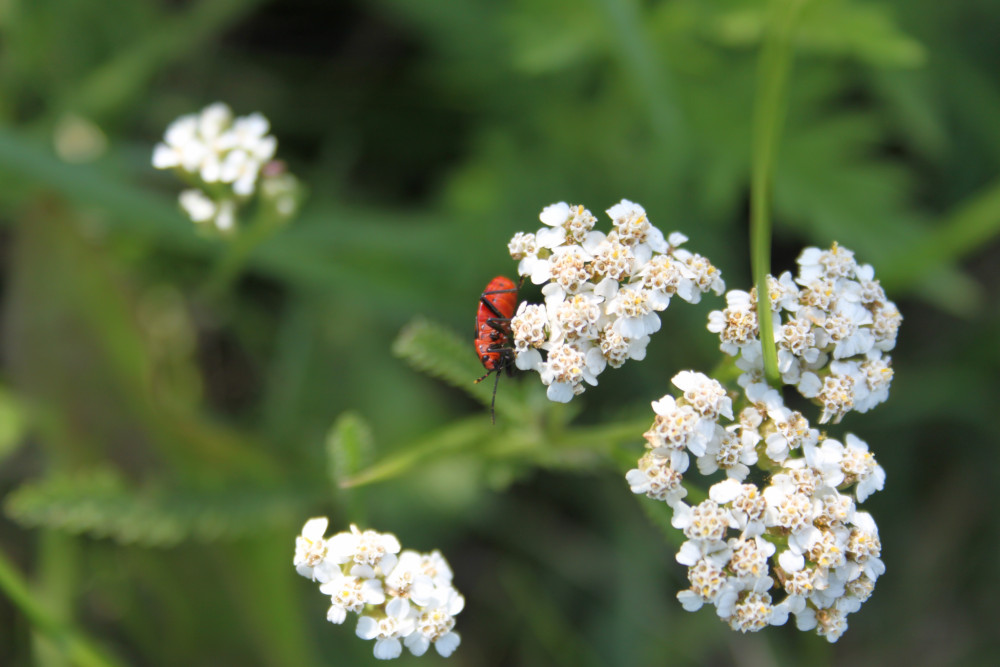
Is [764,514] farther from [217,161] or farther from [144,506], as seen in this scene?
[144,506]

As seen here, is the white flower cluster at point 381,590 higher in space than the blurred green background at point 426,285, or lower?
lower

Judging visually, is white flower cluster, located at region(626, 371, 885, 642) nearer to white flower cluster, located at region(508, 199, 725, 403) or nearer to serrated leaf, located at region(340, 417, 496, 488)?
white flower cluster, located at region(508, 199, 725, 403)

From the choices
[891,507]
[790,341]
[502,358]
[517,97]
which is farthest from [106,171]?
[891,507]

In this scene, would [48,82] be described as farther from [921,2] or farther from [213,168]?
[921,2]

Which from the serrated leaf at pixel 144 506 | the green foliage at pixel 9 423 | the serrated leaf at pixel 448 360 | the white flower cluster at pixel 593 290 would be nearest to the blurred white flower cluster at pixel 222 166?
the serrated leaf at pixel 448 360

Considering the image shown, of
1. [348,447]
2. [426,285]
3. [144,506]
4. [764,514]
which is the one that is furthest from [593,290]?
[144,506]

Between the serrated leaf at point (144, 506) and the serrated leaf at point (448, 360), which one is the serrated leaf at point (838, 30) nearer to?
the serrated leaf at point (448, 360)

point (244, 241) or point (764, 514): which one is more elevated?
point (244, 241)
